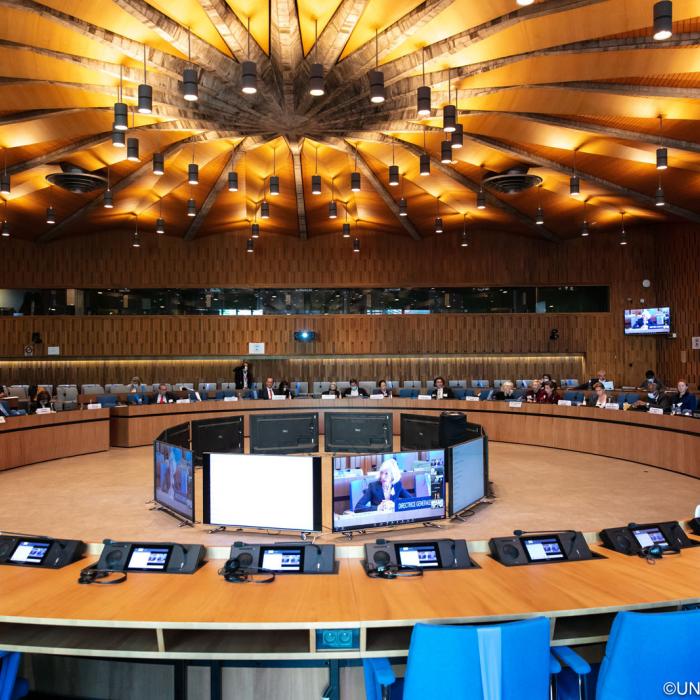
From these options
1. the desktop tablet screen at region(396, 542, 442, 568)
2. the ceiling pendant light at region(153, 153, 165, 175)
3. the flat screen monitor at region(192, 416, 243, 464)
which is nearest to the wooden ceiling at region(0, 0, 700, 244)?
the ceiling pendant light at region(153, 153, 165, 175)

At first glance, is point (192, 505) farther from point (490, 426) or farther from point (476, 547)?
point (490, 426)

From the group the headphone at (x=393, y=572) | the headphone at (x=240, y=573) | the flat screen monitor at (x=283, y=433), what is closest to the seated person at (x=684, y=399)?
the flat screen monitor at (x=283, y=433)

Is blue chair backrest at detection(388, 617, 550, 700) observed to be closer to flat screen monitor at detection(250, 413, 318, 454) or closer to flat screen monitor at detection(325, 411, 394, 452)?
flat screen monitor at detection(250, 413, 318, 454)

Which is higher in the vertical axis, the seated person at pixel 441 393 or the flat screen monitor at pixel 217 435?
the seated person at pixel 441 393

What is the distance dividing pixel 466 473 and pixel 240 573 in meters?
2.84

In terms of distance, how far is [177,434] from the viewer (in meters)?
6.95

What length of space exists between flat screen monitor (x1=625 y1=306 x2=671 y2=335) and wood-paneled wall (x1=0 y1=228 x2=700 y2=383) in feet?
1.41

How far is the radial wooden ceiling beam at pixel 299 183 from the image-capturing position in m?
10.7

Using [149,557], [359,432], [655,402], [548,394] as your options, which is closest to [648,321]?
[655,402]

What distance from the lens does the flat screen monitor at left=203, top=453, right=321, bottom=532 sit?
3758mm

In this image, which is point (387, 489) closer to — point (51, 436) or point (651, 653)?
point (651, 653)

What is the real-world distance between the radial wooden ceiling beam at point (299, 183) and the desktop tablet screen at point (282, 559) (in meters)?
8.84

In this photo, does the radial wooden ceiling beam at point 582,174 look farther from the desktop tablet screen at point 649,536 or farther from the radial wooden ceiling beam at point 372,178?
the desktop tablet screen at point 649,536

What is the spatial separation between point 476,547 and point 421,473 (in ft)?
3.63
